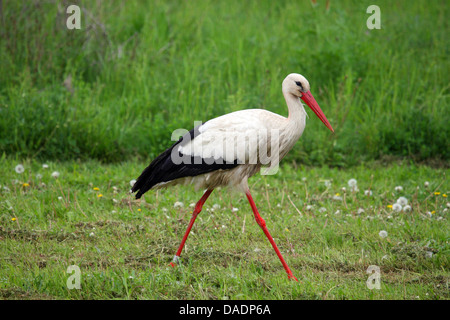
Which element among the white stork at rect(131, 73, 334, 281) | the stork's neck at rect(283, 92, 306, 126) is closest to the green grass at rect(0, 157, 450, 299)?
A: the white stork at rect(131, 73, 334, 281)

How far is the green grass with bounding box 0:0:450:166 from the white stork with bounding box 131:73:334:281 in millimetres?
1969

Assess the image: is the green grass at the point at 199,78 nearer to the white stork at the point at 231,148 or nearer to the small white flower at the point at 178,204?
the small white flower at the point at 178,204

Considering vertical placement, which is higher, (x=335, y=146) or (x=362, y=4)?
(x=362, y=4)

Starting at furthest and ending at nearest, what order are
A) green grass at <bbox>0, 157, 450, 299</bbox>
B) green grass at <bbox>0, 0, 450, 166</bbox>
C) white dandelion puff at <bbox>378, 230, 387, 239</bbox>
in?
green grass at <bbox>0, 0, 450, 166</bbox> < white dandelion puff at <bbox>378, 230, 387, 239</bbox> < green grass at <bbox>0, 157, 450, 299</bbox>

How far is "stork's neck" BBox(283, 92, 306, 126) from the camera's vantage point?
4.24 m

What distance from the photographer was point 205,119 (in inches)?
262

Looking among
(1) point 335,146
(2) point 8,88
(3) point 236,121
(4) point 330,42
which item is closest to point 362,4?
(4) point 330,42

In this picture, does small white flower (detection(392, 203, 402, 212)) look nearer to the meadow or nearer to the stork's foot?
the meadow

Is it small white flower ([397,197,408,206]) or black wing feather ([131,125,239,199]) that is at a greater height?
black wing feather ([131,125,239,199])

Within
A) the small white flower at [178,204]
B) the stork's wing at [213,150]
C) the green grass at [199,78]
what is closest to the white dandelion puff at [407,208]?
the green grass at [199,78]

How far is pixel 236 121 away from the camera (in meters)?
4.21

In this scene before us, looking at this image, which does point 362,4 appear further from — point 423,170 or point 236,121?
point 236,121

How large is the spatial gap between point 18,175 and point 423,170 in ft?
13.6
